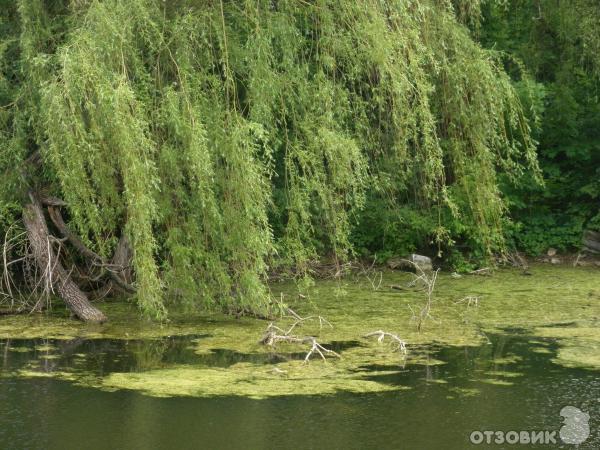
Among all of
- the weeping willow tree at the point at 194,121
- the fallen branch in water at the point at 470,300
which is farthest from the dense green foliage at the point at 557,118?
the weeping willow tree at the point at 194,121

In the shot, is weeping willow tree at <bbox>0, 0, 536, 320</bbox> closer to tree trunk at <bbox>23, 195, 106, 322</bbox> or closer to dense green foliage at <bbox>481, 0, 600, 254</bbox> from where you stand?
tree trunk at <bbox>23, 195, 106, 322</bbox>

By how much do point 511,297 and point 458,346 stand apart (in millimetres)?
2166

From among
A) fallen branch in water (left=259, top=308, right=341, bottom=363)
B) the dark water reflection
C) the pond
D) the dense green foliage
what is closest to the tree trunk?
the pond

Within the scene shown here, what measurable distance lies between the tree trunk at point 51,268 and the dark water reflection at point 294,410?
3.53 feet

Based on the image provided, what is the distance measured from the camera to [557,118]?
11.9m

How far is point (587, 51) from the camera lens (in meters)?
11.4

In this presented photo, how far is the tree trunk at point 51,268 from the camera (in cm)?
795

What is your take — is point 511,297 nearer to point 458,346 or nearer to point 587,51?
point 458,346

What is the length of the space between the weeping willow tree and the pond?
0.45 m

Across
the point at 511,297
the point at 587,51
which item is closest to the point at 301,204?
the point at 511,297

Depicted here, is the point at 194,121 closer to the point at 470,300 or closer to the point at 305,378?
the point at 305,378

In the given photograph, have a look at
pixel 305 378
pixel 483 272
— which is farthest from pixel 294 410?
pixel 483 272

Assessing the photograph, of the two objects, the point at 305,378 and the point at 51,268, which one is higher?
the point at 51,268

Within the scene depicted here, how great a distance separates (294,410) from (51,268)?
10.2ft
